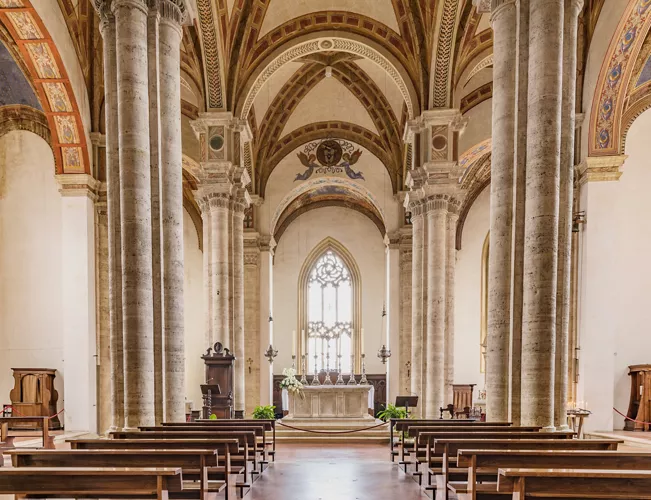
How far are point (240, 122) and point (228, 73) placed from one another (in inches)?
55.7

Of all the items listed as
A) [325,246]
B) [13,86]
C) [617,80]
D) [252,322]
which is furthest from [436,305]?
[325,246]

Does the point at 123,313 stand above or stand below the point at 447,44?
below

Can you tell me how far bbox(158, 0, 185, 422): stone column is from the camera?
903 centimetres

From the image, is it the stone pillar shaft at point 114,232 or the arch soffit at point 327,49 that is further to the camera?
the arch soffit at point 327,49

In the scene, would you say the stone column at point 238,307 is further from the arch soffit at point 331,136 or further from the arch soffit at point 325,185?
the arch soffit at point 325,185

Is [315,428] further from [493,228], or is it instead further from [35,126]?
[35,126]

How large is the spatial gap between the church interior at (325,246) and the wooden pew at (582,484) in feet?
0.07

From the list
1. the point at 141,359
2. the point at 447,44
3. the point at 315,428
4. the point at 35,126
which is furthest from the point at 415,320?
the point at 35,126

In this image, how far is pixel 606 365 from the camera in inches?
534

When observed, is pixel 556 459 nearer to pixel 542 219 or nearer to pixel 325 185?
pixel 542 219

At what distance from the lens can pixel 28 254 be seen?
16.8m

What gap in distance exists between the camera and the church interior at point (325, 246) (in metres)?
7.75

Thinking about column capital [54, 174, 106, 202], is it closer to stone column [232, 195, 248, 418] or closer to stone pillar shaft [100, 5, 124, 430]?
stone column [232, 195, 248, 418]

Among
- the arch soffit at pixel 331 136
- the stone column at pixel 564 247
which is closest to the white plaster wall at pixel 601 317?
the stone column at pixel 564 247
